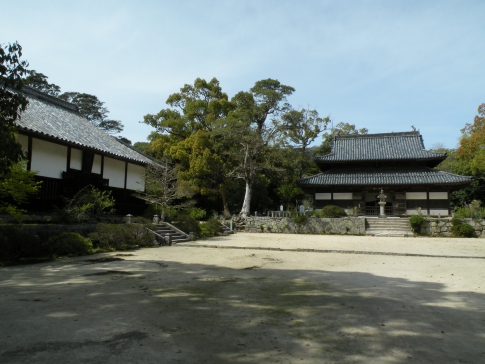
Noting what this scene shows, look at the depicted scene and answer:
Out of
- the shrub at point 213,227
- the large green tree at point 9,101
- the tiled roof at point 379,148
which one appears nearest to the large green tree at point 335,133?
the tiled roof at point 379,148

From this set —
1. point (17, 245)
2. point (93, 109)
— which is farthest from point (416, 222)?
point (93, 109)

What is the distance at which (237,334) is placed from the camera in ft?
13.3

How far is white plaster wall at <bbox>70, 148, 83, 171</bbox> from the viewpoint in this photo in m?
15.5

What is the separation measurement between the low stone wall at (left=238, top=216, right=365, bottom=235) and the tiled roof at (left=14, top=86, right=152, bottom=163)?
10823 mm

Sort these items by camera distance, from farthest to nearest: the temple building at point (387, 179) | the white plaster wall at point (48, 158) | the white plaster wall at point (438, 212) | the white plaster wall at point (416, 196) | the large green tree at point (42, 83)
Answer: the large green tree at point (42, 83) < the white plaster wall at point (416, 196) < the temple building at point (387, 179) < the white plaster wall at point (438, 212) < the white plaster wall at point (48, 158)

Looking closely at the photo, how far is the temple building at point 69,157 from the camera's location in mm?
13648

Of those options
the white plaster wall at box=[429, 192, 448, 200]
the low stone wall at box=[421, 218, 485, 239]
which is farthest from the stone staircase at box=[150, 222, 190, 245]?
the white plaster wall at box=[429, 192, 448, 200]

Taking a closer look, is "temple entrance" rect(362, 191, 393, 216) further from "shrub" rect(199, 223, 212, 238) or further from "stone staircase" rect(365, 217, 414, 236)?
"shrub" rect(199, 223, 212, 238)

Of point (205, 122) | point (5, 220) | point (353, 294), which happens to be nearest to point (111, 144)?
point (5, 220)

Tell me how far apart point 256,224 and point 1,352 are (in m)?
24.2

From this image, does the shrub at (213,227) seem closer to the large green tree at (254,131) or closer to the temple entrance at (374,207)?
the large green tree at (254,131)

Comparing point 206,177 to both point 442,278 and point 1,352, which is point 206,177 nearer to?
point 442,278

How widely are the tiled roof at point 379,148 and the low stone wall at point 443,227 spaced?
6639 mm

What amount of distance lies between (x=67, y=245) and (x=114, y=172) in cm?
772
